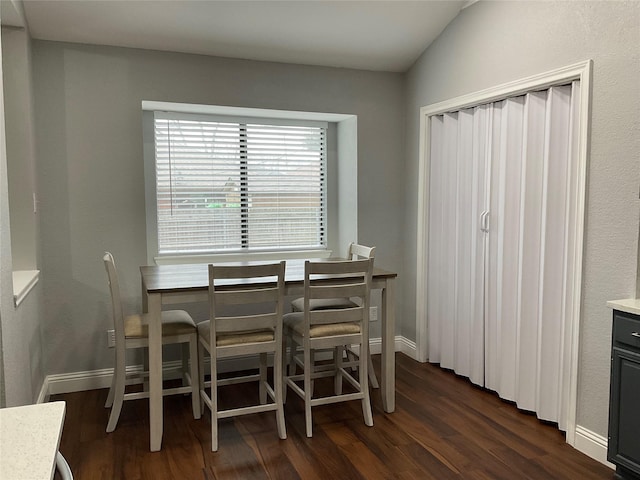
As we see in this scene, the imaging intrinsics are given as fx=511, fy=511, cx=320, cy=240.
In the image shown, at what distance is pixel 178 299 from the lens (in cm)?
278

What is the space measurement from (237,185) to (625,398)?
302cm

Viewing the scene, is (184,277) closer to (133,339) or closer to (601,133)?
(133,339)

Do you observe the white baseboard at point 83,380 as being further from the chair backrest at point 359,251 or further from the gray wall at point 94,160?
the chair backrest at point 359,251

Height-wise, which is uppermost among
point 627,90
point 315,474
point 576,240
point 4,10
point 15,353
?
point 4,10

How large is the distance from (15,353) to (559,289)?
2878mm

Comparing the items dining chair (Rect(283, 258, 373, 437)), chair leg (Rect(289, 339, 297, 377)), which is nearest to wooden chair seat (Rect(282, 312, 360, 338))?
dining chair (Rect(283, 258, 373, 437))

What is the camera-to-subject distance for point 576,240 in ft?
9.00

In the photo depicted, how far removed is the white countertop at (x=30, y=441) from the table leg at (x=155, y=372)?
1.48 meters

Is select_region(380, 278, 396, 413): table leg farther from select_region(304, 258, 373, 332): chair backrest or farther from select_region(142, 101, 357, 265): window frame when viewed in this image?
select_region(142, 101, 357, 265): window frame

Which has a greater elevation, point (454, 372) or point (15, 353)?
point (15, 353)

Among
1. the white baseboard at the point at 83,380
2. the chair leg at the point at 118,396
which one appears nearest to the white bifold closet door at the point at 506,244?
the white baseboard at the point at 83,380

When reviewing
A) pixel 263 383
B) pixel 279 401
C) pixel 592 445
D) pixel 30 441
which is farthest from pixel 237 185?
pixel 30 441

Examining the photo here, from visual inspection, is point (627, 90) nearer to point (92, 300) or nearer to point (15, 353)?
point (15, 353)

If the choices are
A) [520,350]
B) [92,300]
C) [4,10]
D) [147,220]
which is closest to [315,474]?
[520,350]
